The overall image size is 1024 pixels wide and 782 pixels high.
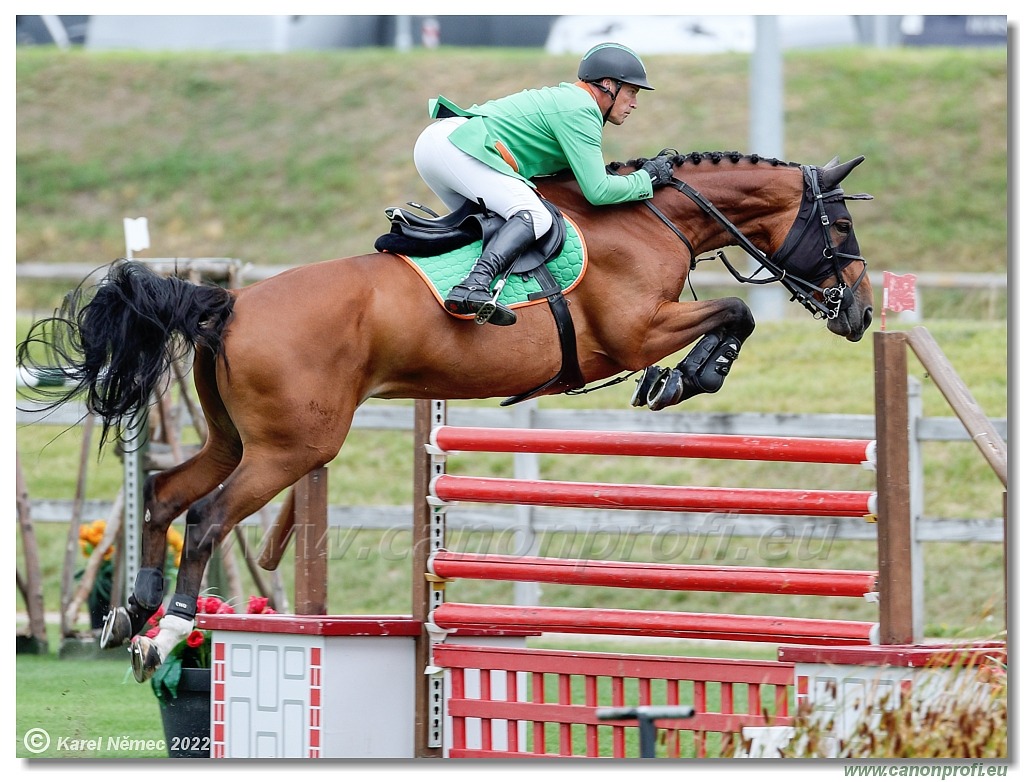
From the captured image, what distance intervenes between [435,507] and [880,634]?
65.2 inches

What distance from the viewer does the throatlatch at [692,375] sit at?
4422 mm

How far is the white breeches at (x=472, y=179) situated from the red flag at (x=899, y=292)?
Result: 1.18m

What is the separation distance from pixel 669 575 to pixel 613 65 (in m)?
1.81

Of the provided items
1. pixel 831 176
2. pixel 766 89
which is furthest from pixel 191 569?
pixel 766 89

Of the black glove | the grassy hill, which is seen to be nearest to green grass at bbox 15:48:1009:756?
the grassy hill

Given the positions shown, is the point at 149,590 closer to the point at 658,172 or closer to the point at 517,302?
the point at 517,302

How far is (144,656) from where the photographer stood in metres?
3.94

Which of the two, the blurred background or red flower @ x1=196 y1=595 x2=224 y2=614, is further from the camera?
the blurred background

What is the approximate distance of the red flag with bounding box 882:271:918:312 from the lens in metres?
4.16

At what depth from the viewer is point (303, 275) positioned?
4266mm

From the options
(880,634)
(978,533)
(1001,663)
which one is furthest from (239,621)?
(978,533)

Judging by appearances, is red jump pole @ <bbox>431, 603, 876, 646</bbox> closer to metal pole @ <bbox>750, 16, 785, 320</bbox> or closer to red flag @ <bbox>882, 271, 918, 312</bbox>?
red flag @ <bbox>882, 271, 918, 312</bbox>

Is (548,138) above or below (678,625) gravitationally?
above

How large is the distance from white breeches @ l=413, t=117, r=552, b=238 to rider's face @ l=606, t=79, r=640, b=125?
422 mm
